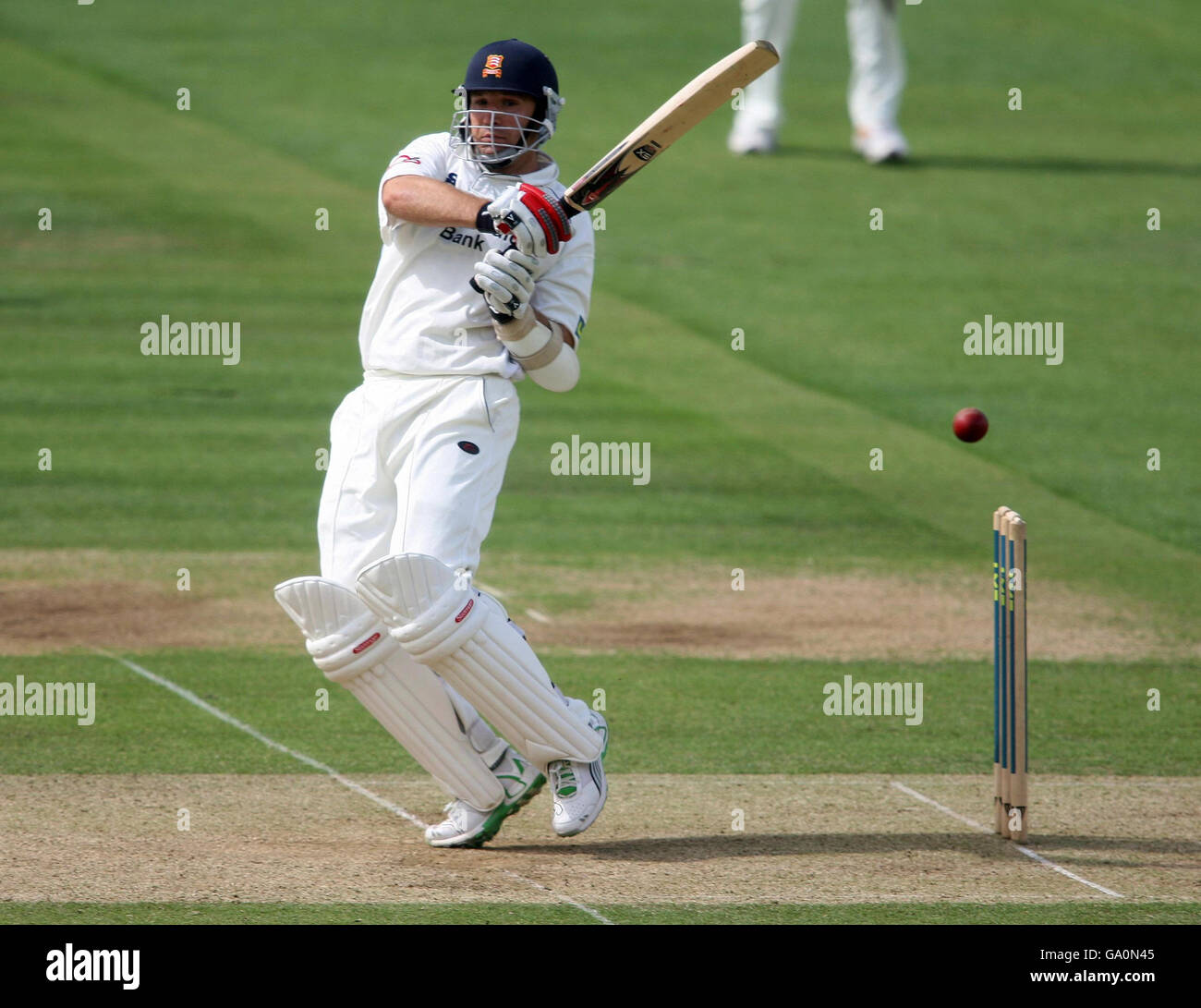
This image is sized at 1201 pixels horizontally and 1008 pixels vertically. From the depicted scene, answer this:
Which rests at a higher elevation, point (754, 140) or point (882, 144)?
point (754, 140)

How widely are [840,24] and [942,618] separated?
16829 millimetres

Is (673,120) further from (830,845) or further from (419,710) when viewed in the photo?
(830,845)

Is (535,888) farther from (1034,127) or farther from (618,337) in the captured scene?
(1034,127)

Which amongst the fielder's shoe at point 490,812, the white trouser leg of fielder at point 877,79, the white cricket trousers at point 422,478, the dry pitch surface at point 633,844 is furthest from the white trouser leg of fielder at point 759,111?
the fielder's shoe at point 490,812

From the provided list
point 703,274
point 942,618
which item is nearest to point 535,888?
point 942,618

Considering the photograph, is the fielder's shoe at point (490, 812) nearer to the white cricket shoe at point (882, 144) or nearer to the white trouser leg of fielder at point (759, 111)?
the white trouser leg of fielder at point (759, 111)

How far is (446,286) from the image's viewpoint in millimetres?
5824

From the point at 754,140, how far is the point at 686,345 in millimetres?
5767

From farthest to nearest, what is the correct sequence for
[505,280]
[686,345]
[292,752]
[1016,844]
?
[686,345] → [292,752] → [1016,844] → [505,280]

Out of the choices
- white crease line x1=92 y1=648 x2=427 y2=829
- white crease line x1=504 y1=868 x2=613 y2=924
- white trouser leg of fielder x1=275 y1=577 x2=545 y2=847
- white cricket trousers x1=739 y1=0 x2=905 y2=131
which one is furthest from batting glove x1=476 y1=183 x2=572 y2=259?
white cricket trousers x1=739 y1=0 x2=905 y2=131

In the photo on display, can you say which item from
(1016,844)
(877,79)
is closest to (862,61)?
(877,79)

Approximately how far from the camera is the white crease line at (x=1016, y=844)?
5574mm

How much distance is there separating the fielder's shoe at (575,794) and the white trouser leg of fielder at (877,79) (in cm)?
1459
